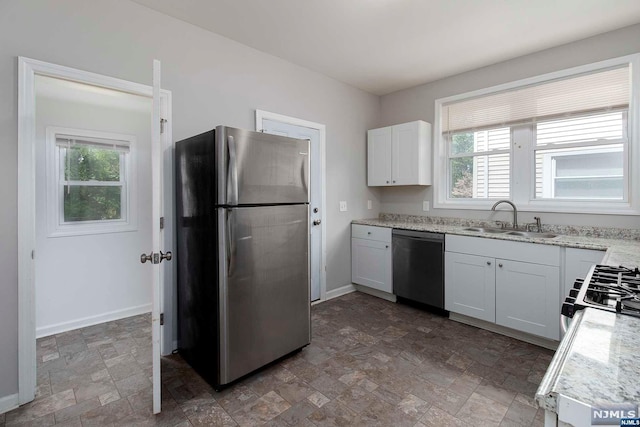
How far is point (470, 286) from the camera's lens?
2928 millimetres

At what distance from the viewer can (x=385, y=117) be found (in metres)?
4.35

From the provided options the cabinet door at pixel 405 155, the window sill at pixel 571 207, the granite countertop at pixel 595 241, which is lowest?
the granite countertop at pixel 595 241

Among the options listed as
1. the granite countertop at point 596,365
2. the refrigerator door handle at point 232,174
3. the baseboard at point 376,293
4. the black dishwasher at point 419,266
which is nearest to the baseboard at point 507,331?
the black dishwasher at point 419,266

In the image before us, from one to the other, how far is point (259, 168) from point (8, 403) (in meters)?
2.06

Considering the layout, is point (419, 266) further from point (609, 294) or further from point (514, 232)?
point (609, 294)

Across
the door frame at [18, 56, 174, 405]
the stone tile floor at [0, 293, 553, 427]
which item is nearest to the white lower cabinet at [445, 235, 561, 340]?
the stone tile floor at [0, 293, 553, 427]

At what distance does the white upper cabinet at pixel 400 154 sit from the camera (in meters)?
3.67

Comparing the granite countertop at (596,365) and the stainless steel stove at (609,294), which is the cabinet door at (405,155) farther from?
the granite countertop at (596,365)

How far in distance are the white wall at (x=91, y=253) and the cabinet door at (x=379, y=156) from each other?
2.73 metres

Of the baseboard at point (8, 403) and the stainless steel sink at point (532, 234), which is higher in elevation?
the stainless steel sink at point (532, 234)

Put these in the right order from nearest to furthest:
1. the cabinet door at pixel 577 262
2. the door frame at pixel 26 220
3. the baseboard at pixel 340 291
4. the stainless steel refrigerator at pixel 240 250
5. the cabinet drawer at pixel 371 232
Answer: the door frame at pixel 26 220 < the stainless steel refrigerator at pixel 240 250 < the cabinet door at pixel 577 262 < the cabinet drawer at pixel 371 232 < the baseboard at pixel 340 291

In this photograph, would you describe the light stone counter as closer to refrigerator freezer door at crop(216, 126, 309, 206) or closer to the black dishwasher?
refrigerator freezer door at crop(216, 126, 309, 206)

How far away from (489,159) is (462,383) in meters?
2.44

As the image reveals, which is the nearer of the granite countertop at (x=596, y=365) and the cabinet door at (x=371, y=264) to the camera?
the granite countertop at (x=596, y=365)
